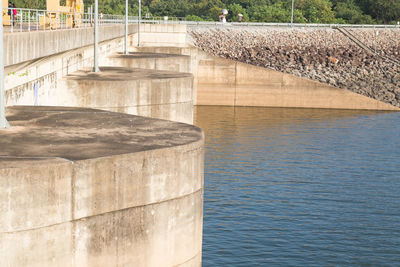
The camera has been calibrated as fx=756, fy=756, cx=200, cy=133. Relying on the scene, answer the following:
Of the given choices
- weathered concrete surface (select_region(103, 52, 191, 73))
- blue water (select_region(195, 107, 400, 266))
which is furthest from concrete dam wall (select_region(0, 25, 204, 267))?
weathered concrete surface (select_region(103, 52, 191, 73))

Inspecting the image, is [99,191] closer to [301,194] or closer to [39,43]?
[39,43]

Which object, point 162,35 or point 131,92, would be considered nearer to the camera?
point 131,92

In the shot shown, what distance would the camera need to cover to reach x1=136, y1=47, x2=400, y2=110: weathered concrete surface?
5903cm

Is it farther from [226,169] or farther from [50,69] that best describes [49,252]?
[226,169]

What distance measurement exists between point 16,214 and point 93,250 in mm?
1887

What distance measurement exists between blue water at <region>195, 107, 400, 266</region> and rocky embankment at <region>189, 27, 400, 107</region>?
561 inches

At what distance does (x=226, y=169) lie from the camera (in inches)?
1361

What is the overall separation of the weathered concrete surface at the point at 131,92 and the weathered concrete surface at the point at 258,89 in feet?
79.3

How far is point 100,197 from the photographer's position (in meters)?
14.6

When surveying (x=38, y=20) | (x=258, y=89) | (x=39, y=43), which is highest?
(x=38, y=20)

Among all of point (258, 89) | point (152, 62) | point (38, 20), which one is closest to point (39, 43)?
point (38, 20)

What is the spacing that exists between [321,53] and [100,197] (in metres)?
59.5

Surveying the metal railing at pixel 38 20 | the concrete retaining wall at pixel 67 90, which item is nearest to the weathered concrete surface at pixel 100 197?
the metal railing at pixel 38 20

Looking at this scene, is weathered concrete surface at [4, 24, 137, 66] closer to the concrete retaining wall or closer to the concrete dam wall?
the concrete retaining wall
